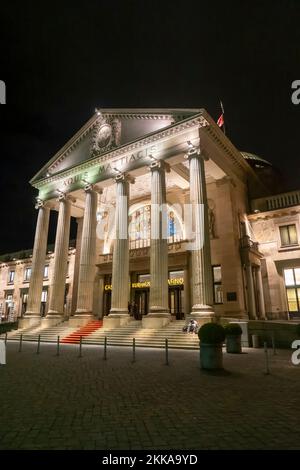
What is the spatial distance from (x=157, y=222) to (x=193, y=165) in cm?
527

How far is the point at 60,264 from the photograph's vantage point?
30.7 metres

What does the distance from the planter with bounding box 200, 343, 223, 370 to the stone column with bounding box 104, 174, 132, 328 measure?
1404 cm

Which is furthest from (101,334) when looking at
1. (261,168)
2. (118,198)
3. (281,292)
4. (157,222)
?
(261,168)

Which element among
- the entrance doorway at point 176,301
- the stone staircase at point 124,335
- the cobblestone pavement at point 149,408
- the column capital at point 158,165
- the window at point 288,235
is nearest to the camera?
the cobblestone pavement at point 149,408

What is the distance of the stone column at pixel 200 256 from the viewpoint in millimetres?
20484

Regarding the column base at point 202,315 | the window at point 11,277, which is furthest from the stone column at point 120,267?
the window at point 11,277

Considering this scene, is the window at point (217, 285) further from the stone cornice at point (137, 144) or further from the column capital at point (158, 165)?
the stone cornice at point (137, 144)

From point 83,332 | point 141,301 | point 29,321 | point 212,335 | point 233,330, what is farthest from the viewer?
point 141,301

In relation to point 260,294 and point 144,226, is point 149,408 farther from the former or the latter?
point 144,226

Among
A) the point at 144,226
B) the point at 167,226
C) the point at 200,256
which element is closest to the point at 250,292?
the point at 200,256

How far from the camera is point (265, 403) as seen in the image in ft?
20.9

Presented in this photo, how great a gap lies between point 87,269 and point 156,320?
30.6ft

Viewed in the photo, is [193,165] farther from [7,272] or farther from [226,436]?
[7,272]

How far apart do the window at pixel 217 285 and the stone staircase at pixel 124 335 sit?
589 centimetres
